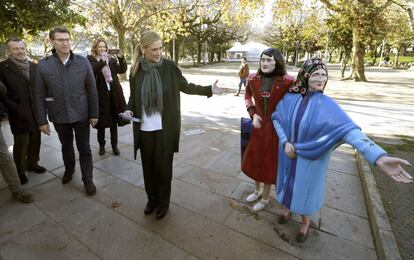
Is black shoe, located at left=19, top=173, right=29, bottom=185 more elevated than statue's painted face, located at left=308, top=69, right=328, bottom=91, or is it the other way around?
statue's painted face, located at left=308, top=69, right=328, bottom=91

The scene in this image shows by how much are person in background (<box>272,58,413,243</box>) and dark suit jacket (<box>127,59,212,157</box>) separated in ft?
2.80

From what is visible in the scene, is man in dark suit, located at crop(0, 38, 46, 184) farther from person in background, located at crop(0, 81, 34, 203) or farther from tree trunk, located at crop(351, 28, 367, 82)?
tree trunk, located at crop(351, 28, 367, 82)

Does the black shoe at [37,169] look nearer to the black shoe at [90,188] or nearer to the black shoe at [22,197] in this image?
the black shoe at [22,197]

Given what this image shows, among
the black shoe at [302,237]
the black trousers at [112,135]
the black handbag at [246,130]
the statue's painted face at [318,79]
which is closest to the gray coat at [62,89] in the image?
the black trousers at [112,135]

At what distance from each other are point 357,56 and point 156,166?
16.7 meters

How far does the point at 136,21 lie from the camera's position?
15.2 meters

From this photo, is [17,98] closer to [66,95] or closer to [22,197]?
[66,95]

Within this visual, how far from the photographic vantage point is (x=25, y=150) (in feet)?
11.2

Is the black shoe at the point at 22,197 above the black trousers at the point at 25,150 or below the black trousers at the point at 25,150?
below

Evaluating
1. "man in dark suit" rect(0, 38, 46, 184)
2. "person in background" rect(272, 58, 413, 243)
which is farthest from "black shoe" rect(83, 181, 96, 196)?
"person in background" rect(272, 58, 413, 243)

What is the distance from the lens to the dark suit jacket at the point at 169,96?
246cm

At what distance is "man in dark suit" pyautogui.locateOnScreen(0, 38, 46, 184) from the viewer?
3.13 meters

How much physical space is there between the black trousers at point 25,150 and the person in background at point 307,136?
3.28 m

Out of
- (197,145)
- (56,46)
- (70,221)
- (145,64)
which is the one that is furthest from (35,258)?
(197,145)
